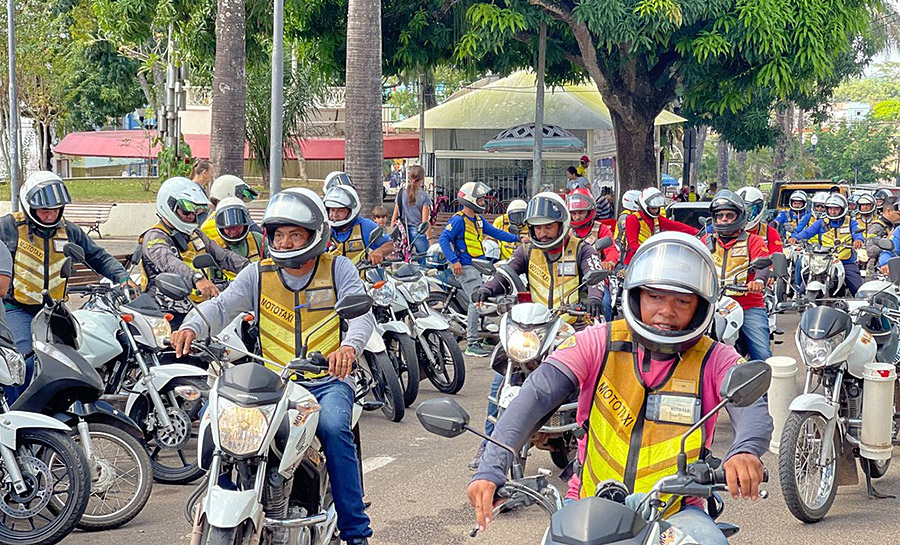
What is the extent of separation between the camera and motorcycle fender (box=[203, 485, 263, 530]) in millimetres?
4355

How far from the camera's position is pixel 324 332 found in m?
5.90

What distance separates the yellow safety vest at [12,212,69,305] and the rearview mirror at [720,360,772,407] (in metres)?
5.81

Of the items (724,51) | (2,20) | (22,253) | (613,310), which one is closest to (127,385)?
(22,253)

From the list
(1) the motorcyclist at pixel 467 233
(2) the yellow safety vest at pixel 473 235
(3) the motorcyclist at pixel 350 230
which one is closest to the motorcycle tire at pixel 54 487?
(3) the motorcyclist at pixel 350 230

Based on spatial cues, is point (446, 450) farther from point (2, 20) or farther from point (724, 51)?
point (2, 20)

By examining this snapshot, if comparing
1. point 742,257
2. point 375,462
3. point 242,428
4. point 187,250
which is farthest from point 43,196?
point 742,257

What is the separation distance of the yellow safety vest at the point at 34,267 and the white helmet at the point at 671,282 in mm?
5317

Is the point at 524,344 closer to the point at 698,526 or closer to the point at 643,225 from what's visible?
the point at 698,526

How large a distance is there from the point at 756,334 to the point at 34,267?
17.4 feet

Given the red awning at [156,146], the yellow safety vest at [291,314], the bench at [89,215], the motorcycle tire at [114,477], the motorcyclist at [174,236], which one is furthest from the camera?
the red awning at [156,146]

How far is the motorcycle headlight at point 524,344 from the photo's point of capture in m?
7.32

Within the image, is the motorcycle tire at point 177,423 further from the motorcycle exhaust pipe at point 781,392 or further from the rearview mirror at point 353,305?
the motorcycle exhaust pipe at point 781,392

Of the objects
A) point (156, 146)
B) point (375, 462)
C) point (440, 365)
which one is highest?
point (156, 146)

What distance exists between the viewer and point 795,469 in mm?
6891
